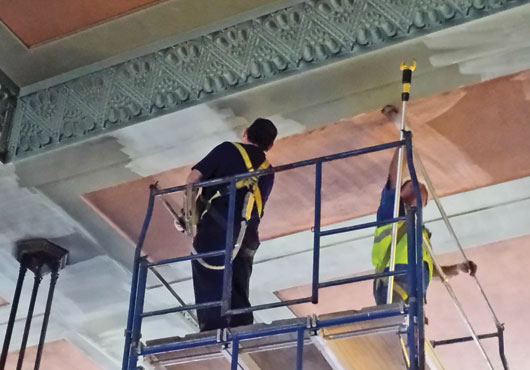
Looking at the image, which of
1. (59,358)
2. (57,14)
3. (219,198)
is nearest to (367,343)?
(219,198)

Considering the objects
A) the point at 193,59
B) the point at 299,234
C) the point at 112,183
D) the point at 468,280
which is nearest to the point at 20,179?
the point at 112,183

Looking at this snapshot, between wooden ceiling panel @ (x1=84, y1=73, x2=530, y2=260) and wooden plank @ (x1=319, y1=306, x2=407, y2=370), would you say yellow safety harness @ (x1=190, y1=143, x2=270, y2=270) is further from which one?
wooden plank @ (x1=319, y1=306, x2=407, y2=370)

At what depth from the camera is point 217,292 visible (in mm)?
5418

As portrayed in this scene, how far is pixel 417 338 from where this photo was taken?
14.0 ft

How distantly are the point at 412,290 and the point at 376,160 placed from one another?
7.66ft

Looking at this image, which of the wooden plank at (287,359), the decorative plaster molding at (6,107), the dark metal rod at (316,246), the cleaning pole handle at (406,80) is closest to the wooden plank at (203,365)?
the wooden plank at (287,359)

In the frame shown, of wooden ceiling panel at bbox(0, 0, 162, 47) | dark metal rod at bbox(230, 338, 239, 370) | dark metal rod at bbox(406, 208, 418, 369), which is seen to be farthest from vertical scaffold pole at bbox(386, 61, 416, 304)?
wooden ceiling panel at bbox(0, 0, 162, 47)

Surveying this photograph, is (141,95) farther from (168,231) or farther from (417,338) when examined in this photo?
(417,338)

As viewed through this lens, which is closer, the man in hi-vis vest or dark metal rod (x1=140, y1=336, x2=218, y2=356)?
dark metal rod (x1=140, y1=336, x2=218, y2=356)

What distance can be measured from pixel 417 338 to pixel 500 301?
3.96 meters

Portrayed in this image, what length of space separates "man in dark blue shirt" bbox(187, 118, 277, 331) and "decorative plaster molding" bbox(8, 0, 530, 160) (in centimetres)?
53

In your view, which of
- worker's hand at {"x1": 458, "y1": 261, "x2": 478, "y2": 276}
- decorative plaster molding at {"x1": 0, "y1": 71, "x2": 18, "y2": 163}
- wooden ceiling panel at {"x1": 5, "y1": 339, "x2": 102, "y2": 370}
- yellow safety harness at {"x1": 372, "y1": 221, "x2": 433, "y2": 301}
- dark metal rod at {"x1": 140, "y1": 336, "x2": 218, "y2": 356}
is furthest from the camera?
wooden ceiling panel at {"x1": 5, "y1": 339, "x2": 102, "y2": 370}

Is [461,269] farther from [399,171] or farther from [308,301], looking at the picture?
[308,301]

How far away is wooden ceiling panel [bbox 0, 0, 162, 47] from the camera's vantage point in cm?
636
